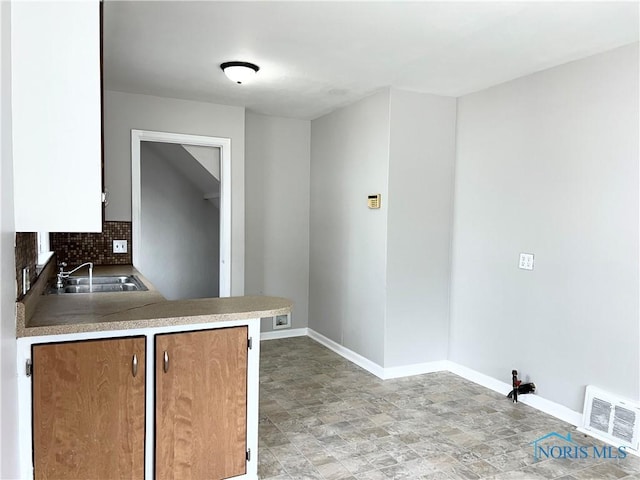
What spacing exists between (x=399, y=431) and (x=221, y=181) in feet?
9.22

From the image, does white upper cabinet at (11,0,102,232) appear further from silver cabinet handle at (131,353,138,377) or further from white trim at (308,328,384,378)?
white trim at (308,328,384,378)

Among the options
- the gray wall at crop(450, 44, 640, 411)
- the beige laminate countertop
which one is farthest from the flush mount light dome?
the gray wall at crop(450, 44, 640, 411)

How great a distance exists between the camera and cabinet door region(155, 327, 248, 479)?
2002mm

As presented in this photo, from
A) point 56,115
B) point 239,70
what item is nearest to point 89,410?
point 56,115

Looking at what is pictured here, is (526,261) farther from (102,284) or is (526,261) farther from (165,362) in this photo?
(102,284)

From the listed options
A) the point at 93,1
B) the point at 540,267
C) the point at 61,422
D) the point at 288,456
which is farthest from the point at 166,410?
the point at 540,267

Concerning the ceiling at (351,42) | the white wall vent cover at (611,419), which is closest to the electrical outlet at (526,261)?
the white wall vent cover at (611,419)

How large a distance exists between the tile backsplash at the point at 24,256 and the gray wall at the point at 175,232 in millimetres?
3369

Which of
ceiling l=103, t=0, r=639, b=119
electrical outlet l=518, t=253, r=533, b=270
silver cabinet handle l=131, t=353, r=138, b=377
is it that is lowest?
silver cabinet handle l=131, t=353, r=138, b=377

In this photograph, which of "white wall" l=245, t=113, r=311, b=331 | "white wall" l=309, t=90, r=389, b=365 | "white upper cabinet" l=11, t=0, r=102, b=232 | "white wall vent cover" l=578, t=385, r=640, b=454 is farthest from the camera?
"white wall" l=245, t=113, r=311, b=331

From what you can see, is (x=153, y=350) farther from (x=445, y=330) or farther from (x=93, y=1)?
(x=445, y=330)

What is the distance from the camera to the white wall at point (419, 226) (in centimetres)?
390

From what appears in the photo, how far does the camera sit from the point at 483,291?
3840 millimetres

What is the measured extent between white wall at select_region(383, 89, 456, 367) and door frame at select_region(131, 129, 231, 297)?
1.61m
